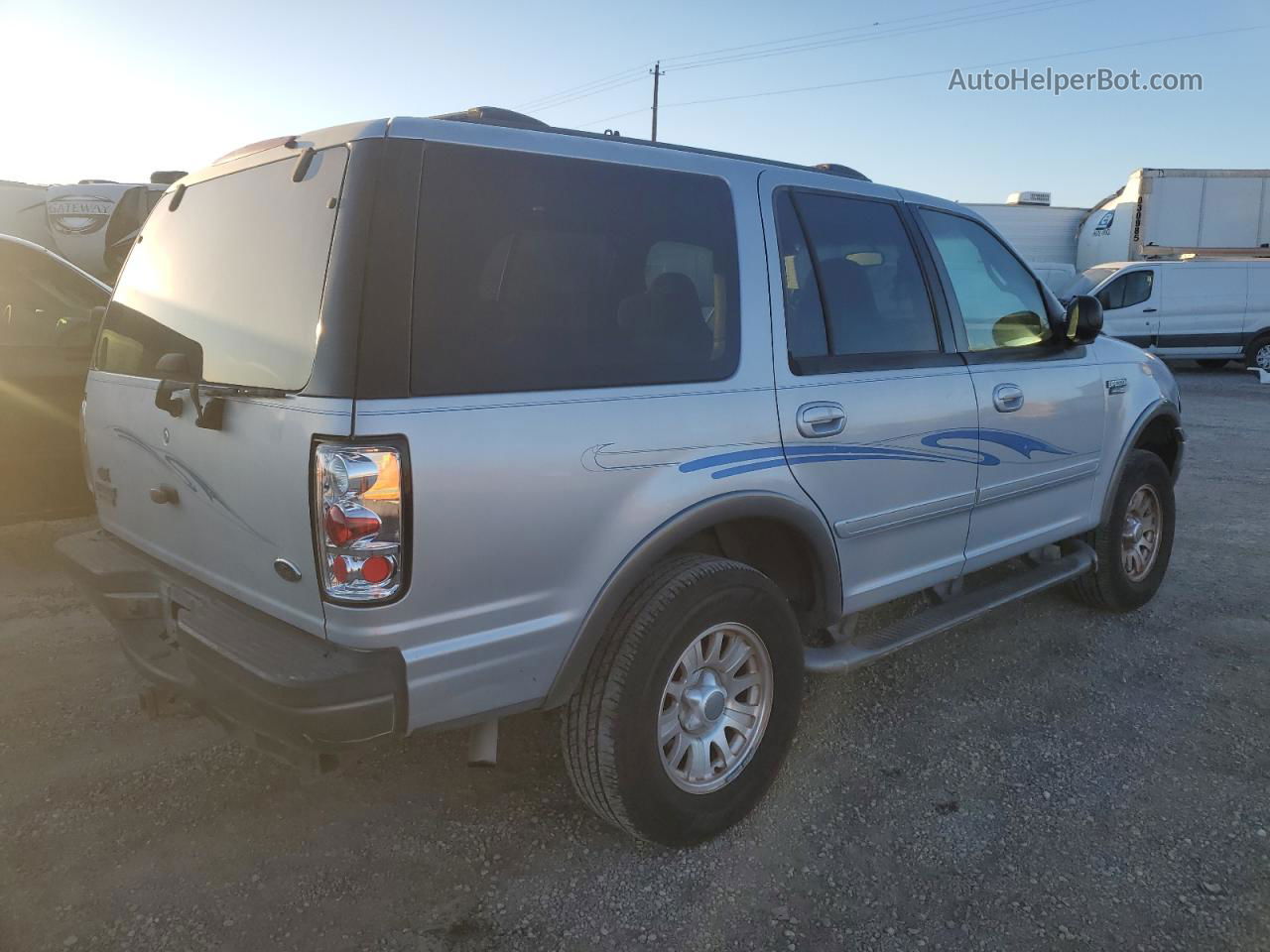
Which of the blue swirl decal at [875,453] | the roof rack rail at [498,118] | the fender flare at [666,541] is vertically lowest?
the fender flare at [666,541]

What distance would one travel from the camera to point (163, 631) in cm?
256

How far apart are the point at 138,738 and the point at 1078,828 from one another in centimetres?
300

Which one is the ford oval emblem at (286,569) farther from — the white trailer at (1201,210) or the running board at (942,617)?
the white trailer at (1201,210)

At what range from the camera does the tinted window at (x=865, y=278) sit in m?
2.96

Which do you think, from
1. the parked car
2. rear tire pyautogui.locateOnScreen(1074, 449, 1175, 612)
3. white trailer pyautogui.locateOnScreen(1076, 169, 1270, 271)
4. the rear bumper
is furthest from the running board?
white trailer pyautogui.locateOnScreen(1076, 169, 1270, 271)

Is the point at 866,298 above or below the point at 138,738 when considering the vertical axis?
above

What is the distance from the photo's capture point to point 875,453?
9.68ft

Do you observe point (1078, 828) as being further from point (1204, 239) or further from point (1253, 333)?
point (1204, 239)

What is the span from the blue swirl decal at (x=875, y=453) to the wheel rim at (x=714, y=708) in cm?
44

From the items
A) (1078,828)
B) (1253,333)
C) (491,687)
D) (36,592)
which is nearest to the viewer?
(491,687)

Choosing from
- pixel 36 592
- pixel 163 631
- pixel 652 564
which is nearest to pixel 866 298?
pixel 652 564

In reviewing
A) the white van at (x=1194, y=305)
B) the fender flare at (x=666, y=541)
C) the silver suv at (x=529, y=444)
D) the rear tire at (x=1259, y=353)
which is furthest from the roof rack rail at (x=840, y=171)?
the rear tire at (x=1259, y=353)

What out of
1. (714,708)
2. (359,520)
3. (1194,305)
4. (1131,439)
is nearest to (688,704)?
(714,708)

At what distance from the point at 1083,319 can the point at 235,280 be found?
10.3 feet
